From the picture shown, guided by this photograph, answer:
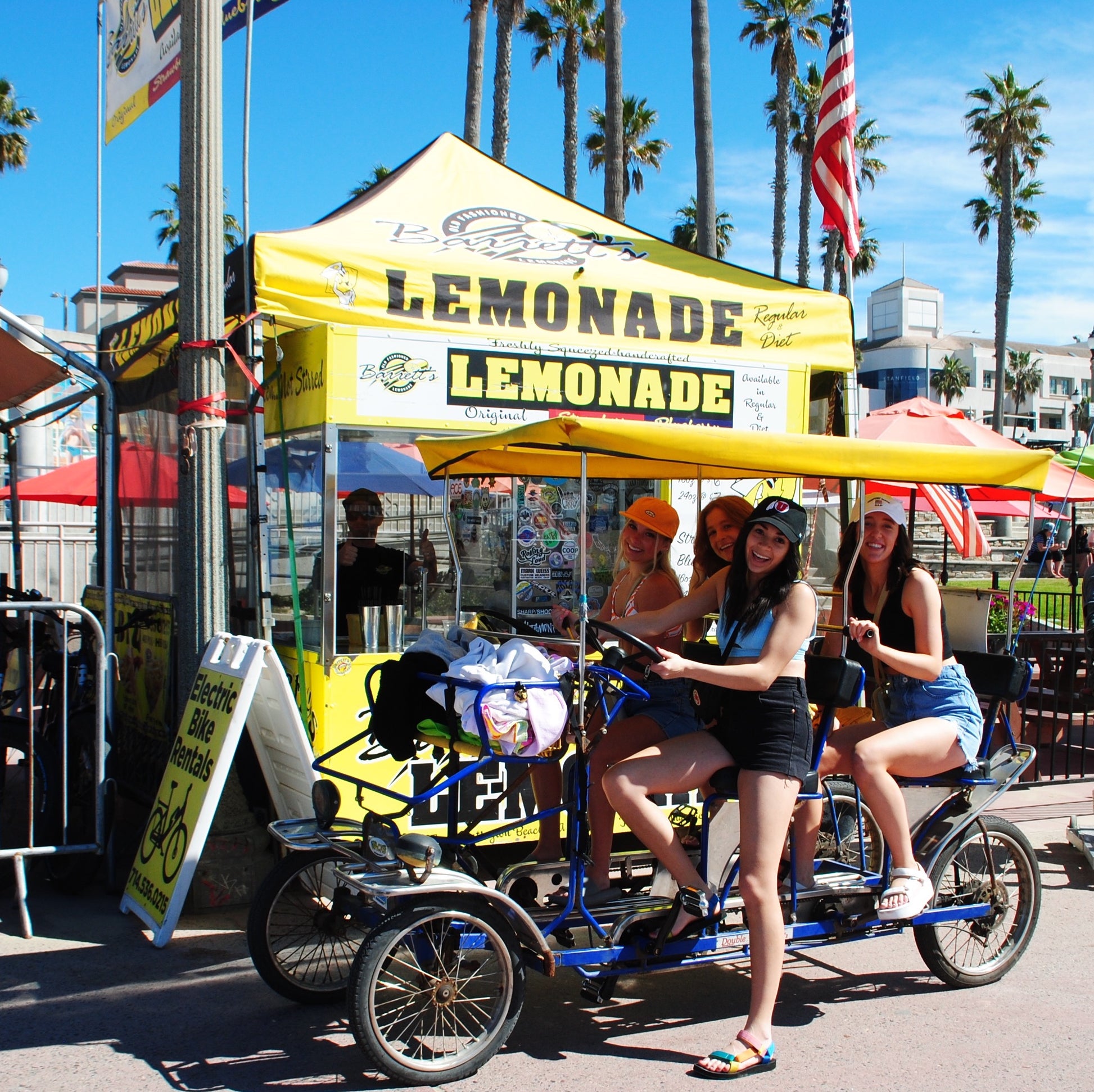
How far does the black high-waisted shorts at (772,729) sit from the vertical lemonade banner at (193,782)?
226 centimetres

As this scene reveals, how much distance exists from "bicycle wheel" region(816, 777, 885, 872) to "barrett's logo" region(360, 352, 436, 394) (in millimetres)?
3100

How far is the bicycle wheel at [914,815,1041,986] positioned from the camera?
4.76 meters

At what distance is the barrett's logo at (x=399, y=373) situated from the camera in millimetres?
6211

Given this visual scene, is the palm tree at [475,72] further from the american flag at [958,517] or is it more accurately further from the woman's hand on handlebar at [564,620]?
the woman's hand on handlebar at [564,620]

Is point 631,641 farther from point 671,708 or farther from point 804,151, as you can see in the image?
point 804,151

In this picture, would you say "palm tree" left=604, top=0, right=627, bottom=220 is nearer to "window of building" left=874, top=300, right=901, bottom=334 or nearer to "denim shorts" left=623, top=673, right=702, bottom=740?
"denim shorts" left=623, top=673, right=702, bottom=740

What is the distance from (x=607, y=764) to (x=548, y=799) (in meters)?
0.28

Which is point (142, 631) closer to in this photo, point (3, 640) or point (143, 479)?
point (3, 640)

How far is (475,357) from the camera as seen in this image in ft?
21.6

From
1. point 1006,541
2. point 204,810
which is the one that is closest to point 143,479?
point 204,810

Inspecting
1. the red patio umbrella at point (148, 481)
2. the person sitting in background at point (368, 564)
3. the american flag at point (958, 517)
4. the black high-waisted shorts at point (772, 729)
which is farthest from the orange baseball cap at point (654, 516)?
the american flag at point (958, 517)

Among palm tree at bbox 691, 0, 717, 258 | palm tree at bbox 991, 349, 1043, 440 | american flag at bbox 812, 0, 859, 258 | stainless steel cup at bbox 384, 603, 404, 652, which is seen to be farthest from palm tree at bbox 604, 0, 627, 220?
palm tree at bbox 991, 349, 1043, 440

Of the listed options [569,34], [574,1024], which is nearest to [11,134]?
[569,34]

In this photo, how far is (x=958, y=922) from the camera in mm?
4840
